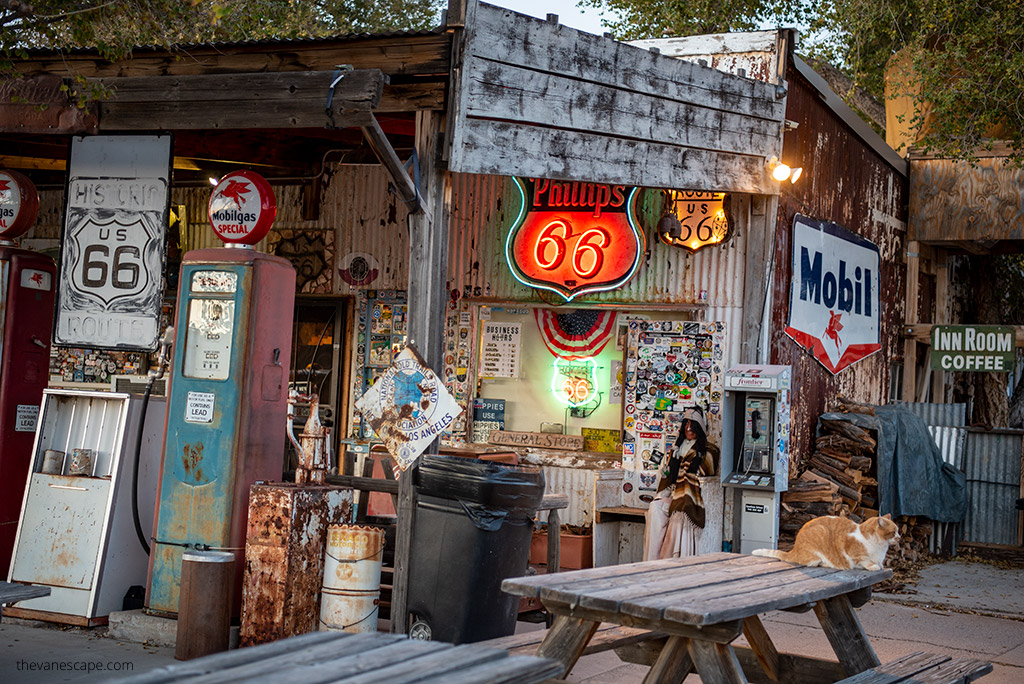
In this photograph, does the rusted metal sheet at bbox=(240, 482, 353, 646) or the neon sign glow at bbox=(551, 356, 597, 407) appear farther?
the neon sign glow at bbox=(551, 356, 597, 407)

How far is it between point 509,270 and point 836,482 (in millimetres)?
3855

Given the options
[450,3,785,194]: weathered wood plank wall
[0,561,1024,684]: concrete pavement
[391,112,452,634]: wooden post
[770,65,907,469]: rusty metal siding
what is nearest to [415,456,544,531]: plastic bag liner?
[391,112,452,634]: wooden post

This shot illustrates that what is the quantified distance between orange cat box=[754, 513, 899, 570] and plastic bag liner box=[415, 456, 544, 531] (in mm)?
1709

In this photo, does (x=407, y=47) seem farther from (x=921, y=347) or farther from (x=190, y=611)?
(x=921, y=347)

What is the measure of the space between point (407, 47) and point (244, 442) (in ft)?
9.10

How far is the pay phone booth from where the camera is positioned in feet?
30.6

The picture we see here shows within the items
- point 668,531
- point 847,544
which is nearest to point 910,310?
point 668,531

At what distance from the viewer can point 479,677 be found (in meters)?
3.45

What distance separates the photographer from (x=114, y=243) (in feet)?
26.9

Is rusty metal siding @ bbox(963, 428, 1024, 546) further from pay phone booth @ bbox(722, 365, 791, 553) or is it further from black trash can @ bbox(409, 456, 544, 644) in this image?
black trash can @ bbox(409, 456, 544, 644)

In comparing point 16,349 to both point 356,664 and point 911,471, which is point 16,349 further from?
point 911,471

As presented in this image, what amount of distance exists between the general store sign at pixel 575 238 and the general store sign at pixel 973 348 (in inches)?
177

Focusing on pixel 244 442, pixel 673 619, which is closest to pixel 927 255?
pixel 244 442

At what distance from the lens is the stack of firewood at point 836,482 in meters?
10.2
